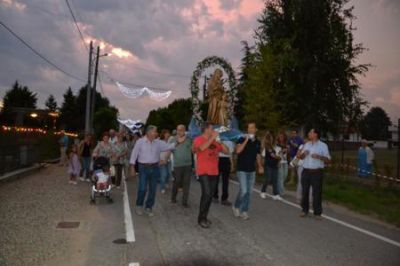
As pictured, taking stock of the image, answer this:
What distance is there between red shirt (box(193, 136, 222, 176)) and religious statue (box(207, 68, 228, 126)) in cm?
1173

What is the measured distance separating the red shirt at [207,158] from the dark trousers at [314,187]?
219 cm

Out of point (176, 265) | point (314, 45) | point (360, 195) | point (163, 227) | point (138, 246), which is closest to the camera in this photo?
point (176, 265)

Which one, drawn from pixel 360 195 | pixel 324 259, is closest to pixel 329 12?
pixel 360 195

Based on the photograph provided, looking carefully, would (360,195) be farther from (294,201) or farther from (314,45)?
(314,45)

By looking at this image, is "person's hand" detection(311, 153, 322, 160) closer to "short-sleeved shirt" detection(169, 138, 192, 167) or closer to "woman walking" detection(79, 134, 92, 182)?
"short-sleeved shirt" detection(169, 138, 192, 167)

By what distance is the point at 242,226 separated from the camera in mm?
9406

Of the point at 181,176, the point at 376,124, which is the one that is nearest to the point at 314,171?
the point at 181,176

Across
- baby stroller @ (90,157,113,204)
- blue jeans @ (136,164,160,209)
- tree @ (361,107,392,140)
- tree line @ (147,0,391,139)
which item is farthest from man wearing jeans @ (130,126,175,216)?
tree @ (361,107,392,140)

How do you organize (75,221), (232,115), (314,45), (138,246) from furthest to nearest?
(314,45)
(232,115)
(75,221)
(138,246)

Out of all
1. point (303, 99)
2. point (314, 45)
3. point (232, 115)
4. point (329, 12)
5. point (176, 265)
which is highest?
point (329, 12)

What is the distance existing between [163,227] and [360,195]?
7.81 meters

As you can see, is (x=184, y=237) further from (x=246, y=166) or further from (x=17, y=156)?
(x=17, y=156)

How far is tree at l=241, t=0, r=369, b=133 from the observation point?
37125mm

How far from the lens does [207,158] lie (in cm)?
946
